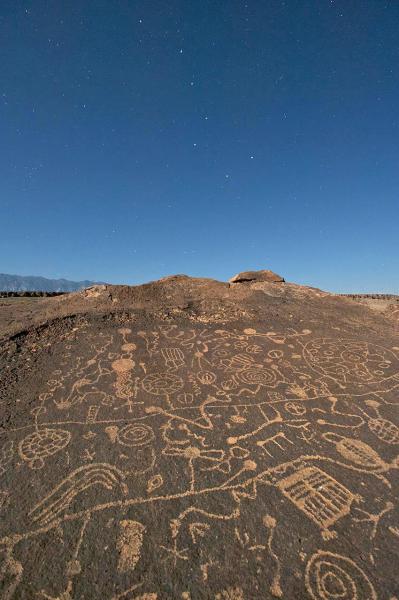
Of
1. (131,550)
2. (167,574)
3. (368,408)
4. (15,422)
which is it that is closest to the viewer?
(167,574)


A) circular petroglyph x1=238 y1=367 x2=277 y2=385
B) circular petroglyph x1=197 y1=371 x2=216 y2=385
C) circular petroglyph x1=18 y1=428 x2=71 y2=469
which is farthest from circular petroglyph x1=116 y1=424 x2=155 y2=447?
circular petroglyph x1=238 y1=367 x2=277 y2=385

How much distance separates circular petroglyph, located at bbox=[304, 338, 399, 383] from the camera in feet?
13.5

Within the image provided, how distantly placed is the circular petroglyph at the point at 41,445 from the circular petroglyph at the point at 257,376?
2206 mm

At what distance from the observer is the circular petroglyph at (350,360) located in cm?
412

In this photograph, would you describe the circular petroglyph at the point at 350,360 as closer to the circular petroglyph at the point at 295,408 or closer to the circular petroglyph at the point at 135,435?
the circular petroglyph at the point at 295,408

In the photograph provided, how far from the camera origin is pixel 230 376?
4043 mm

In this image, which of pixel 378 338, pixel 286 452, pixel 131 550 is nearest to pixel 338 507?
pixel 286 452

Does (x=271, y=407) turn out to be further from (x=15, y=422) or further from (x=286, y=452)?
(x=15, y=422)

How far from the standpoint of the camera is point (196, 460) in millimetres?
2686

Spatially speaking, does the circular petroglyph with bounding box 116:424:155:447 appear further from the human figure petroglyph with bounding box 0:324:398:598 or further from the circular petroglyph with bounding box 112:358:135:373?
the circular petroglyph with bounding box 112:358:135:373

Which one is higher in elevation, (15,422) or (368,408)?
(368,408)

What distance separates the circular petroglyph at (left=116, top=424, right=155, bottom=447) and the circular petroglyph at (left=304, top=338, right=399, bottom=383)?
252 cm

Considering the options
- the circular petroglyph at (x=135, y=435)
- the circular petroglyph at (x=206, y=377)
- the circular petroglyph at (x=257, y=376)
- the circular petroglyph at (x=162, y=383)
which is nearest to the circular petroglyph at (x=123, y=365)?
the circular petroglyph at (x=162, y=383)

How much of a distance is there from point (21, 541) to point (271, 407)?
252 centimetres
